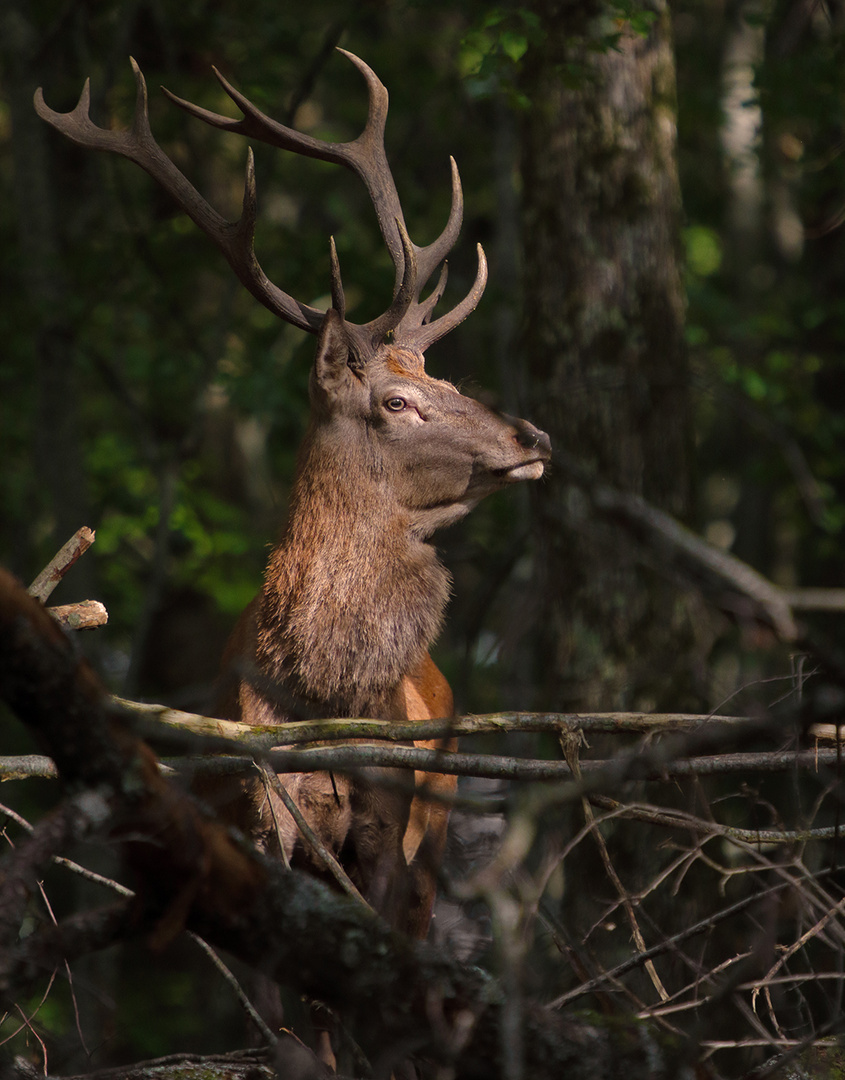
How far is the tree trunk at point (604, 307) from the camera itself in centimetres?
538

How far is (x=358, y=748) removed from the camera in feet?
9.91

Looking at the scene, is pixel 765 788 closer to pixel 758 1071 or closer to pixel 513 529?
pixel 513 529

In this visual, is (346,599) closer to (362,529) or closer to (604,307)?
(362,529)

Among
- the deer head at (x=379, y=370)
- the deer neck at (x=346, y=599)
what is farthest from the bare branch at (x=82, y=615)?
the deer head at (x=379, y=370)

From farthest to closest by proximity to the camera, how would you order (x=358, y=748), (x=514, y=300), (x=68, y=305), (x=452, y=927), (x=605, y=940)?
(x=514, y=300) → (x=68, y=305) → (x=605, y=940) → (x=452, y=927) → (x=358, y=748)

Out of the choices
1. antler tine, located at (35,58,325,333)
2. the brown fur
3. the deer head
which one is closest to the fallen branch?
the brown fur

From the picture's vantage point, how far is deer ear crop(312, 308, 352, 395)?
4457 millimetres

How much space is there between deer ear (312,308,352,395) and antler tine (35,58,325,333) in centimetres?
25

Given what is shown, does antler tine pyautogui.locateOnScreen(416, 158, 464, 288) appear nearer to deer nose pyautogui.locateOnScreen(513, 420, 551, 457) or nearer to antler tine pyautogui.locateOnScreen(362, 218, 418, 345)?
antler tine pyautogui.locateOnScreen(362, 218, 418, 345)

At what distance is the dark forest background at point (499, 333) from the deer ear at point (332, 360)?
624 millimetres

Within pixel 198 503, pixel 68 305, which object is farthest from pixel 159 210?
pixel 198 503

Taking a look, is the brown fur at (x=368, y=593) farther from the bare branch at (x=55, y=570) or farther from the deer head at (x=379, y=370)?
the bare branch at (x=55, y=570)

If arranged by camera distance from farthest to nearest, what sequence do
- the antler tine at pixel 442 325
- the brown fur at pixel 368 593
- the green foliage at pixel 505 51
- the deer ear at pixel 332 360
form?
the green foliage at pixel 505 51, the antler tine at pixel 442 325, the deer ear at pixel 332 360, the brown fur at pixel 368 593

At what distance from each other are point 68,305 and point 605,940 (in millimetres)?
5441
